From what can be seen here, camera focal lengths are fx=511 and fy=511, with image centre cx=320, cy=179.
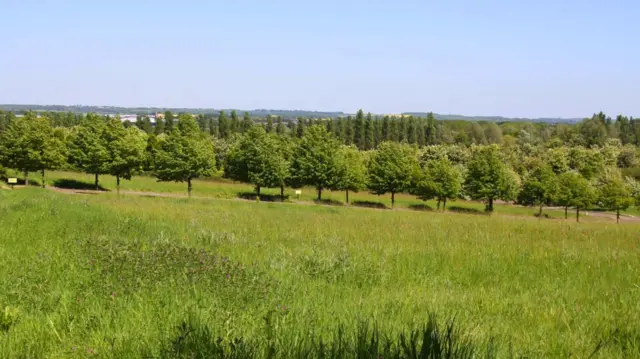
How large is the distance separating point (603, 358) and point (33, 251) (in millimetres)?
8281

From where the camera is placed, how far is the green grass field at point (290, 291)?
4633 mm

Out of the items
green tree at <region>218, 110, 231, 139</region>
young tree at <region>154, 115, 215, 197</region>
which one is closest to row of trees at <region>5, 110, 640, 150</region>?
green tree at <region>218, 110, 231, 139</region>

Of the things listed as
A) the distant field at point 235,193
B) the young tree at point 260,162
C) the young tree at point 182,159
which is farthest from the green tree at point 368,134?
the young tree at point 182,159

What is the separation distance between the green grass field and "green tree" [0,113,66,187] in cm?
4553

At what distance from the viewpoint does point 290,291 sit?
20.9 ft

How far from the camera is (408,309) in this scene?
5.87 metres

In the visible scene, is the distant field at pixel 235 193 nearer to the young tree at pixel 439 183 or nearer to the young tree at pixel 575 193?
the young tree at pixel 575 193

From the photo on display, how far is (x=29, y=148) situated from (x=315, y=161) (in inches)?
1161

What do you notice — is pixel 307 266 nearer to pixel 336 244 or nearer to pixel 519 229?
pixel 336 244

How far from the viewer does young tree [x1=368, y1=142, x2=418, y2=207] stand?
60.3 m

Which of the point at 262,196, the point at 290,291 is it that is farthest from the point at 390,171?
the point at 290,291

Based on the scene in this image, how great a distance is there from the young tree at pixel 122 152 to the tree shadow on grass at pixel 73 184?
10.2 ft

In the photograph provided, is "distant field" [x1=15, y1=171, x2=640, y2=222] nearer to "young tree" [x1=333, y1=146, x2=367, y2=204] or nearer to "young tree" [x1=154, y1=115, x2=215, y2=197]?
"young tree" [x1=333, y1=146, x2=367, y2=204]

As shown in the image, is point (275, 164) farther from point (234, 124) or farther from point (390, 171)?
point (234, 124)
